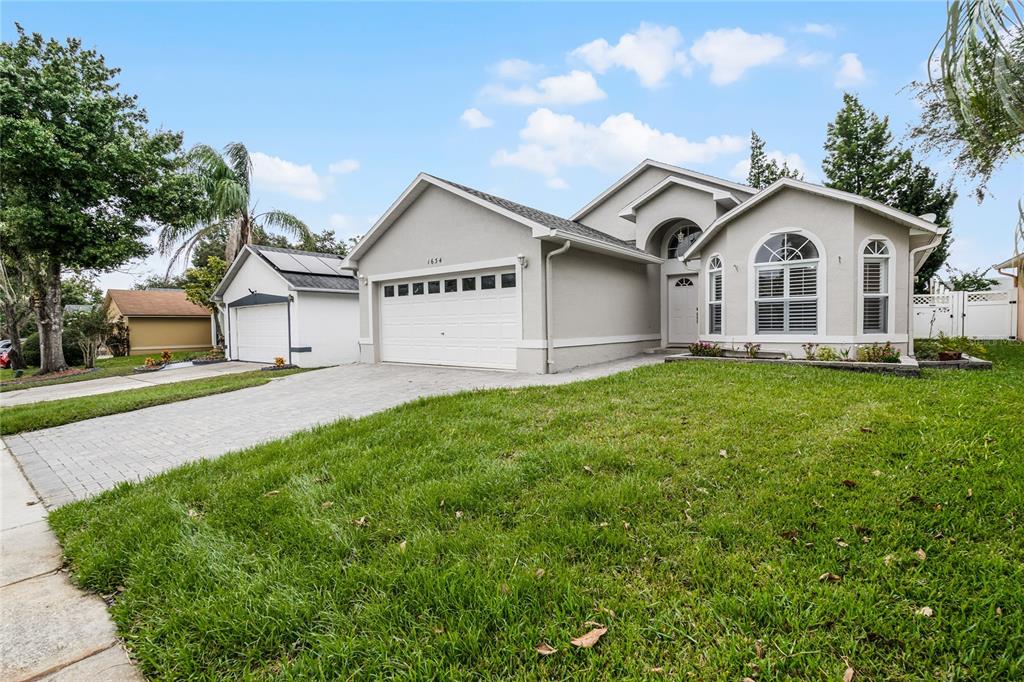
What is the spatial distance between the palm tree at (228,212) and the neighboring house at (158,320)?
17.2 ft

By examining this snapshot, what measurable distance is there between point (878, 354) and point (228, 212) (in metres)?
22.5

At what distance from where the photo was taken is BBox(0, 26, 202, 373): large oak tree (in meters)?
13.9

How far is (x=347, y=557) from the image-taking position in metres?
2.81

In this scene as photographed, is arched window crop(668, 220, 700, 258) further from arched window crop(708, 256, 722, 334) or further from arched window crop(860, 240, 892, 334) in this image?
arched window crop(860, 240, 892, 334)

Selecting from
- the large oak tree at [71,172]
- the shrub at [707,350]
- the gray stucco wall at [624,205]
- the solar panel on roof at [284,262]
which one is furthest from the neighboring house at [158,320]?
the shrub at [707,350]

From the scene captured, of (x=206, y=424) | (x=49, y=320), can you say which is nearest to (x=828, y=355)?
(x=206, y=424)

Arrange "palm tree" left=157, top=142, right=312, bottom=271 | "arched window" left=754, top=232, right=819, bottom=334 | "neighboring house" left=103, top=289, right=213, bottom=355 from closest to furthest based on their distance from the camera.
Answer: "arched window" left=754, top=232, right=819, bottom=334
"palm tree" left=157, top=142, right=312, bottom=271
"neighboring house" left=103, top=289, right=213, bottom=355

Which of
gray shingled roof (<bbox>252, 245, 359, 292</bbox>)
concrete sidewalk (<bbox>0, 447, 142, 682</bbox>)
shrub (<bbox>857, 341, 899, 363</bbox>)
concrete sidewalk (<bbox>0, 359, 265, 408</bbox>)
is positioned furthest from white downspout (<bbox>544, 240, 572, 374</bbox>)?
concrete sidewalk (<bbox>0, 359, 265, 408</bbox>)

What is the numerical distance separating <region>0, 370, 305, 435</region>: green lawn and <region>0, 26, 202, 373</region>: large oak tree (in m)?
8.54

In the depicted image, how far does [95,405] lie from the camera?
8492 millimetres

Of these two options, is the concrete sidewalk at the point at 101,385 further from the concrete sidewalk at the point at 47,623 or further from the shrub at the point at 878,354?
the shrub at the point at 878,354

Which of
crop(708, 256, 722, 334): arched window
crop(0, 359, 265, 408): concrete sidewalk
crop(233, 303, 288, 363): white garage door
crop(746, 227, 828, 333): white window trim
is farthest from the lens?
crop(233, 303, 288, 363): white garage door

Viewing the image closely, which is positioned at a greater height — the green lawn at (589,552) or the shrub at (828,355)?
the shrub at (828,355)

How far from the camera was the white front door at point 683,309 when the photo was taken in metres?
13.5
